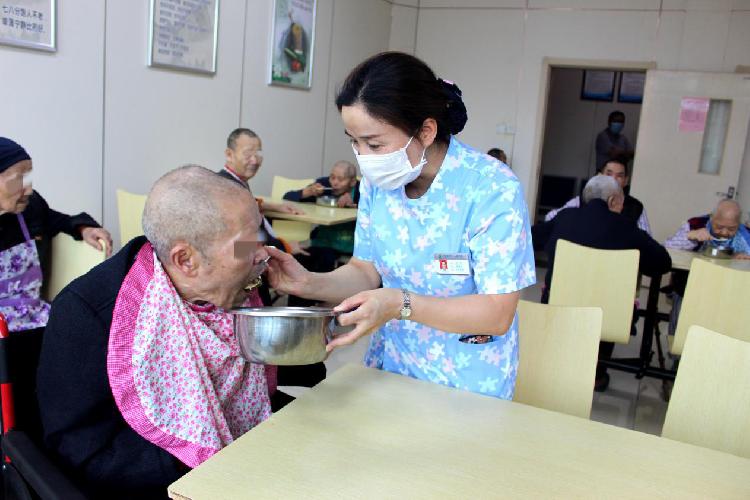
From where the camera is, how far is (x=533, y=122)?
7.10 m

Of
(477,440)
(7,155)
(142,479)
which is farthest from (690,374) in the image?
(7,155)

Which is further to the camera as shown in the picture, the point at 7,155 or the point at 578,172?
the point at 578,172

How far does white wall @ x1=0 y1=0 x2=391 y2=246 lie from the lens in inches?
142

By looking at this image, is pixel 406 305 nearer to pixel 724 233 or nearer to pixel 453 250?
pixel 453 250

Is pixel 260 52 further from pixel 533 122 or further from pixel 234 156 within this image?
pixel 533 122

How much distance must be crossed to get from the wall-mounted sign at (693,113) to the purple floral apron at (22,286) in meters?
5.97

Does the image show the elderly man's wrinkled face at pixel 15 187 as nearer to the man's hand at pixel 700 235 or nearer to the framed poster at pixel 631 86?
the man's hand at pixel 700 235

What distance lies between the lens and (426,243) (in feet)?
5.00

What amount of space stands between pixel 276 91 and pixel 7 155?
3.57m

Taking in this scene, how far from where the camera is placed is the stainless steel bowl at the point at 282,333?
1216mm

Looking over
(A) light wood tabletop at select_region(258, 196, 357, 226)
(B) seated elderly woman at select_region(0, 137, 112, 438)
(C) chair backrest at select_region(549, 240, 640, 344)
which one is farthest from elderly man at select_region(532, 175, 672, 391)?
(B) seated elderly woman at select_region(0, 137, 112, 438)

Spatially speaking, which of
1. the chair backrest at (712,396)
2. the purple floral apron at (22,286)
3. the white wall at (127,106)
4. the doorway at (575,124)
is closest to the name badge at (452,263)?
the chair backrest at (712,396)

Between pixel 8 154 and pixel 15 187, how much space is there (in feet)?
0.37

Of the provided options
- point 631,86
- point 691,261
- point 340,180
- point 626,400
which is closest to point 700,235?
point 691,261
